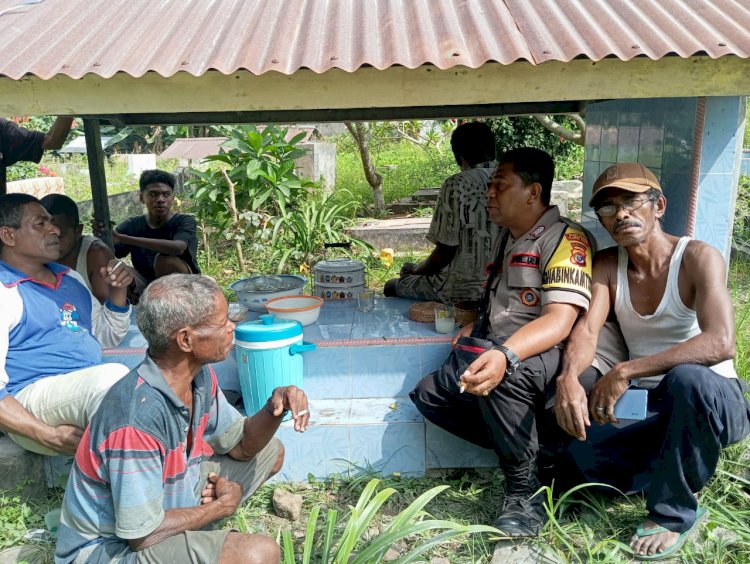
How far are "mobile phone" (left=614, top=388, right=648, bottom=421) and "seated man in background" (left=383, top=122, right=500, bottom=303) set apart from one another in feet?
5.49

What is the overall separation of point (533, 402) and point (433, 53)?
5.36ft

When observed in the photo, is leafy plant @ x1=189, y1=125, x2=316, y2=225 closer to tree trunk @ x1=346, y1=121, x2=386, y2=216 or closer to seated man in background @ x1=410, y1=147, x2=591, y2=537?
Result: tree trunk @ x1=346, y1=121, x2=386, y2=216

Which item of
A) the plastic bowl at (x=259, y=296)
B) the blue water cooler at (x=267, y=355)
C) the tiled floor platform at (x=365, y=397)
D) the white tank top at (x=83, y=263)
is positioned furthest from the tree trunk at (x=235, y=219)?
the blue water cooler at (x=267, y=355)

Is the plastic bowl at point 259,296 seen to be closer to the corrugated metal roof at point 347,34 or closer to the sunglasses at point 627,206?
the corrugated metal roof at point 347,34

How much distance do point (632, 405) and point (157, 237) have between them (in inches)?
150

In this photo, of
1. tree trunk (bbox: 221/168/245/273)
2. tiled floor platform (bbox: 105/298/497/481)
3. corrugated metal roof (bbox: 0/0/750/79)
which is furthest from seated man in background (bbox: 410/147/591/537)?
tree trunk (bbox: 221/168/245/273)

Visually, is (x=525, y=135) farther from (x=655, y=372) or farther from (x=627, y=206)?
(x=655, y=372)

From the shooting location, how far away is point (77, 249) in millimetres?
3861

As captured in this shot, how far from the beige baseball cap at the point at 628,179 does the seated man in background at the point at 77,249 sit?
2.82 metres

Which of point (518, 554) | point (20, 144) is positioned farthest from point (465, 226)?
point (20, 144)

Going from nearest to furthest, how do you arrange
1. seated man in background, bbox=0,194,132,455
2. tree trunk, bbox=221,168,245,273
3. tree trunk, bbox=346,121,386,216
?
seated man in background, bbox=0,194,132,455 → tree trunk, bbox=221,168,245,273 → tree trunk, bbox=346,121,386,216

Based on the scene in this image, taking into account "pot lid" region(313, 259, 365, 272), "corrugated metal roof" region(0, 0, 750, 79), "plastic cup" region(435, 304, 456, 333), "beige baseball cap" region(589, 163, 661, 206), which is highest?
"corrugated metal roof" region(0, 0, 750, 79)

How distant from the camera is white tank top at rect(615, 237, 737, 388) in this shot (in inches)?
108

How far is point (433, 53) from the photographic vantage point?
265cm
